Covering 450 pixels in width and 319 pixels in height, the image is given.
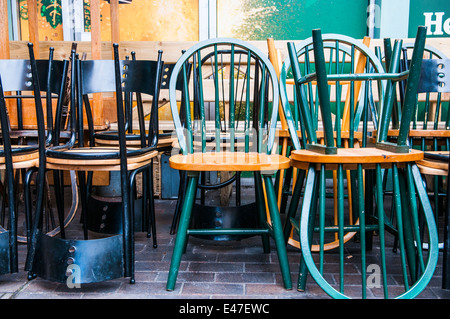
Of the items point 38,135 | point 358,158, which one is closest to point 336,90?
point 358,158

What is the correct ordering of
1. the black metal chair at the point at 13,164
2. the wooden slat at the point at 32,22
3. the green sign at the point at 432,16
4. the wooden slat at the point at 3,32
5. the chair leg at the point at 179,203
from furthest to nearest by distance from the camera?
the green sign at the point at 432,16
the wooden slat at the point at 32,22
the wooden slat at the point at 3,32
the chair leg at the point at 179,203
the black metal chair at the point at 13,164

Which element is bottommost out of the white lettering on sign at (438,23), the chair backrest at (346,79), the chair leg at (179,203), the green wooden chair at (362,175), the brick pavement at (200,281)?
the brick pavement at (200,281)

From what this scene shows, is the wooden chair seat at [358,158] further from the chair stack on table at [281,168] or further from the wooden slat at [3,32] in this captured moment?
the wooden slat at [3,32]

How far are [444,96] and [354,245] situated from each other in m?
1.82

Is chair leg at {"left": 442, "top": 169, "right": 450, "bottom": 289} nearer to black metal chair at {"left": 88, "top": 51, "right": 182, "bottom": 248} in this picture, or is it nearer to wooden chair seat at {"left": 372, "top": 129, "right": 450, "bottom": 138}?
wooden chair seat at {"left": 372, "top": 129, "right": 450, "bottom": 138}

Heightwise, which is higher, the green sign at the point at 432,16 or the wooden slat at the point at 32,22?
the green sign at the point at 432,16

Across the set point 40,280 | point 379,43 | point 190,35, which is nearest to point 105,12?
point 190,35

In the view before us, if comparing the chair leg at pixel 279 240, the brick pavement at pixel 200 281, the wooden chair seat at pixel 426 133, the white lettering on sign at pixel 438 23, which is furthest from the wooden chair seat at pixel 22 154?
the white lettering on sign at pixel 438 23

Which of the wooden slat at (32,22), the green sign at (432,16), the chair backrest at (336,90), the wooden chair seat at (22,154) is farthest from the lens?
the green sign at (432,16)

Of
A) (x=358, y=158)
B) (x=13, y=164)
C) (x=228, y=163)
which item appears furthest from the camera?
(x=13, y=164)

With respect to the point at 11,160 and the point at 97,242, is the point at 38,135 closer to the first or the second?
the point at 11,160

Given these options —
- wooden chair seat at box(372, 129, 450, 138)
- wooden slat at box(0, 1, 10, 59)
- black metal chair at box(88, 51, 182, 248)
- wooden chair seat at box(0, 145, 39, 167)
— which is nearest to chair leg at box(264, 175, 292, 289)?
black metal chair at box(88, 51, 182, 248)

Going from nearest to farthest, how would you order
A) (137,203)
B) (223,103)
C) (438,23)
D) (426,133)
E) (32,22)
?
(426,133), (137,203), (223,103), (32,22), (438,23)

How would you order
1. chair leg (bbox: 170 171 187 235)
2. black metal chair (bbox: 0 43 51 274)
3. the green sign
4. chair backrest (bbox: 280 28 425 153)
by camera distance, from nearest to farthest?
chair backrest (bbox: 280 28 425 153) < black metal chair (bbox: 0 43 51 274) < chair leg (bbox: 170 171 187 235) < the green sign
